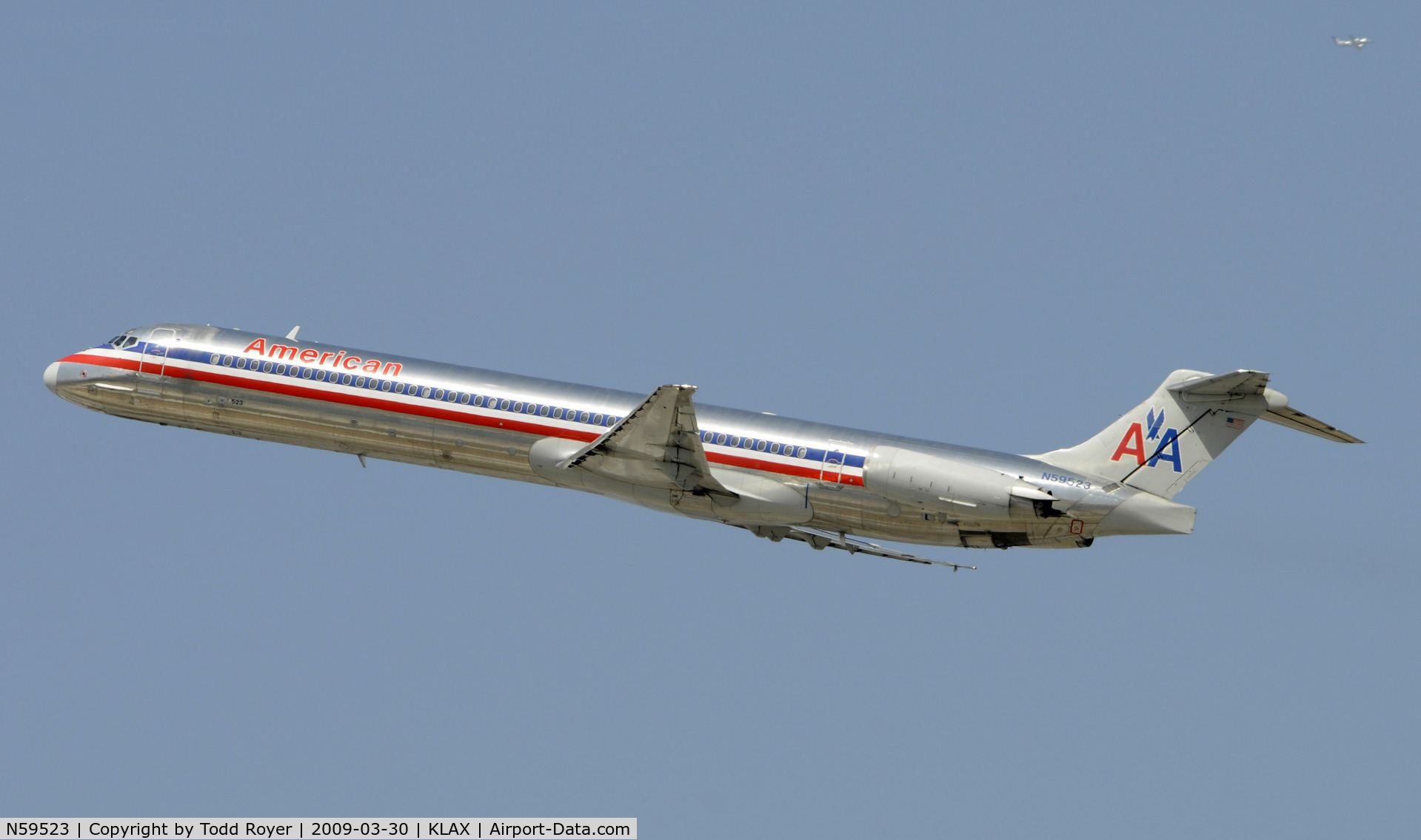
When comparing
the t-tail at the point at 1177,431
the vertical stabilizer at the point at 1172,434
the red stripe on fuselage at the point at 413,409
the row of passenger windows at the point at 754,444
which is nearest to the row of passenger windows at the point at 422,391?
the red stripe on fuselage at the point at 413,409

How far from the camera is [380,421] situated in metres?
52.2

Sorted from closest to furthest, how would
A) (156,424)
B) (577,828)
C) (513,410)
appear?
(577,828) → (513,410) → (156,424)

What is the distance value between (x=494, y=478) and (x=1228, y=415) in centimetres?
1789

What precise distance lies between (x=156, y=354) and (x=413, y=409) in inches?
307

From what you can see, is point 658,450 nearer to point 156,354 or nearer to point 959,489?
point 959,489

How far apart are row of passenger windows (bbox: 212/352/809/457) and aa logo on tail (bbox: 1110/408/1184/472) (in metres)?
7.41

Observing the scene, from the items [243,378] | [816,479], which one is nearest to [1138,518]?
[816,479]

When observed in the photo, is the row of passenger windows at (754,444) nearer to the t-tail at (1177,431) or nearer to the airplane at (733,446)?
the airplane at (733,446)

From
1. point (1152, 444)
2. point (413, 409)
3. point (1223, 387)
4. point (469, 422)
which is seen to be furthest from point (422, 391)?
point (1223, 387)

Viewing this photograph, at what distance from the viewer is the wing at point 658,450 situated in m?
46.8

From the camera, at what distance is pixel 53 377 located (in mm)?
56375

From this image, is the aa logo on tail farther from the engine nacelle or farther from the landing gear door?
the landing gear door

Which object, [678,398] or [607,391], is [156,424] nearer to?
[607,391]

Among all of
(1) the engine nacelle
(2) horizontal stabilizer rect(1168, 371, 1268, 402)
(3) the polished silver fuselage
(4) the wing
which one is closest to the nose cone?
(3) the polished silver fuselage
